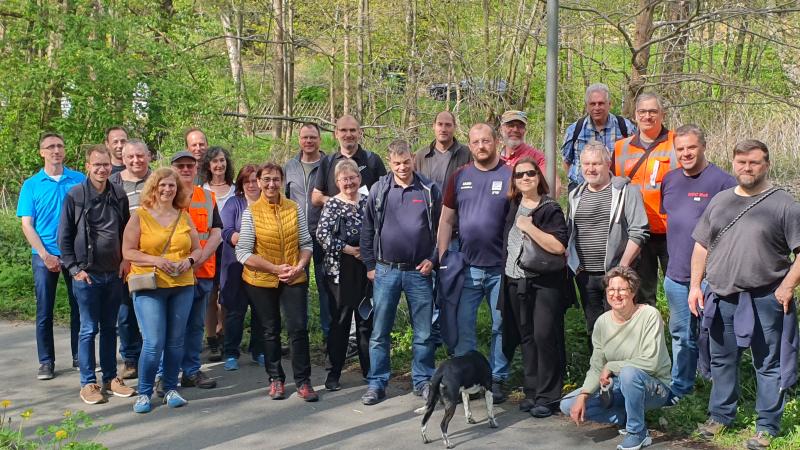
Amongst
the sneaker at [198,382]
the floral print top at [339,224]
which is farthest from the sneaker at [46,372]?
the floral print top at [339,224]

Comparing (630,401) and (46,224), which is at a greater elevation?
(46,224)

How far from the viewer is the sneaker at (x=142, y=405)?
6902 mm

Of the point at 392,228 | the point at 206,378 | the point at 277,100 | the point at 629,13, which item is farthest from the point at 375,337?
the point at 277,100

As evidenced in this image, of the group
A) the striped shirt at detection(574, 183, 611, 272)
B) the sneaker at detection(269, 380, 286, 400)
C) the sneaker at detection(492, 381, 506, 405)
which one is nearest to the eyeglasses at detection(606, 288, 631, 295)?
the striped shirt at detection(574, 183, 611, 272)

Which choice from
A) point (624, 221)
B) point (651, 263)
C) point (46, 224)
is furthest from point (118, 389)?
point (651, 263)

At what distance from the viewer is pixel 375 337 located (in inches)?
286

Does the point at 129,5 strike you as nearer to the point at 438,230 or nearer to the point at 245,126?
the point at 245,126

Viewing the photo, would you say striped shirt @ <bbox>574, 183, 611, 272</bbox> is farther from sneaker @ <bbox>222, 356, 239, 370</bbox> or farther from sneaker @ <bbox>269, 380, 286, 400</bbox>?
sneaker @ <bbox>222, 356, 239, 370</bbox>

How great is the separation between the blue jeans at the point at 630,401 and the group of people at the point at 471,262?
0.04ft

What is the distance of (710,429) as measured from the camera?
240 inches

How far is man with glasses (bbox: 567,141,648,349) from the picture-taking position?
6.56 metres

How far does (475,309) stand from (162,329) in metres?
2.39

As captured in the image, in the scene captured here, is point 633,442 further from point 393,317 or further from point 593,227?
point 393,317

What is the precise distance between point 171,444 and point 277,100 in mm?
15541
